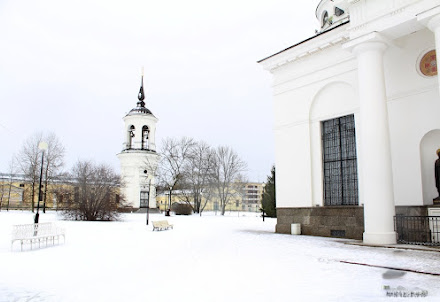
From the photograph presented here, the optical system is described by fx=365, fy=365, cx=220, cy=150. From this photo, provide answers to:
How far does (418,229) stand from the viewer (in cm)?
1330

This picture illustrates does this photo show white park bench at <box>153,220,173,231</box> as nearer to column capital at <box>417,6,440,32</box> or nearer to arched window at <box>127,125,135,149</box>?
column capital at <box>417,6,440,32</box>

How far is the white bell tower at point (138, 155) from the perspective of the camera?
48.5 m

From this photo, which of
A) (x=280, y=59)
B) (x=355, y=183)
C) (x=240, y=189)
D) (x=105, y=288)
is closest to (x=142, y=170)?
(x=240, y=189)

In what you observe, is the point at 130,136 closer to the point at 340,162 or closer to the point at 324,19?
the point at 324,19

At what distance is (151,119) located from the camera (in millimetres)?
49812

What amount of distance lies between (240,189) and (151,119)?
18.1 m

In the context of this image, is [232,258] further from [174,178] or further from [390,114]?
[174,178]

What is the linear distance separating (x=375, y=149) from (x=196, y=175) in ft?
115

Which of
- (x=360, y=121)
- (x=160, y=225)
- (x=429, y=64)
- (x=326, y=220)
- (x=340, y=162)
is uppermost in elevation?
(x=429, y=64)

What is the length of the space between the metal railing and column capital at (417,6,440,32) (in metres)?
6.45

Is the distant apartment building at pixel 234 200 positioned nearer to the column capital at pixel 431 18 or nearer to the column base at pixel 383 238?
the column base at pixel 383 238

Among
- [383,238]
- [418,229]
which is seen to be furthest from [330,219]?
[383,238]

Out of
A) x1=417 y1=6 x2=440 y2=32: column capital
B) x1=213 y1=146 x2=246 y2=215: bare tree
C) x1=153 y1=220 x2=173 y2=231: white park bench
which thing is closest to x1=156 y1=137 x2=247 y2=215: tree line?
x1=213 y1=146 x2=246 y2=215: bare tree

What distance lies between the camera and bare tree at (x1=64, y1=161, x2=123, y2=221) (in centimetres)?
2852
